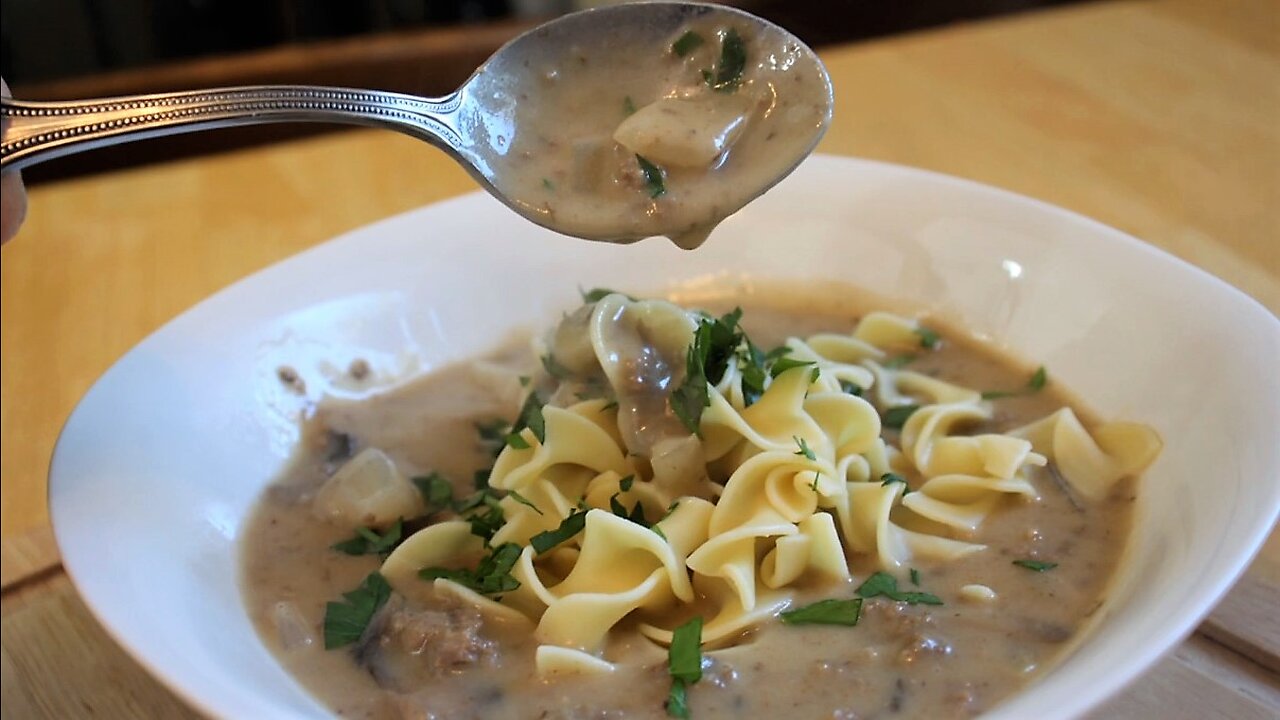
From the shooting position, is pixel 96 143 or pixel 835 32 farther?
pixel 835 32

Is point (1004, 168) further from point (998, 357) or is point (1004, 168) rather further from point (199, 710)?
point (199, 710)

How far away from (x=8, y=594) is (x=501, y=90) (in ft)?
5.21

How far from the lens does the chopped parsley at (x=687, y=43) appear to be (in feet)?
8.18

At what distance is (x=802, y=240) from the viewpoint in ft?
11.2

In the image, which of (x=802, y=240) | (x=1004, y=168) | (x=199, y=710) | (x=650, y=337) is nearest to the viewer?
(x=199, y=710)

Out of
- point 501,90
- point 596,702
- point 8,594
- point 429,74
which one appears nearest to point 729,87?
point 501,90

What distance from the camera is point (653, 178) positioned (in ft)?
7.80

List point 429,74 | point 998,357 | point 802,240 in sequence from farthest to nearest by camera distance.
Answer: point 429,74 < point 802,240 < point 998,357

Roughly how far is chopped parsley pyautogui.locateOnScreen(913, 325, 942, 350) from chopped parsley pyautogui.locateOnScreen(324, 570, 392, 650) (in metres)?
1.53

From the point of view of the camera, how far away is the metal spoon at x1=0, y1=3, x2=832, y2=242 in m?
1.97

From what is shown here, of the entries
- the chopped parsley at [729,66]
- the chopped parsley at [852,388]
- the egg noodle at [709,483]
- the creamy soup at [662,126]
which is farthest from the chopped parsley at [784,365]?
the chopped parsley at [729,66]

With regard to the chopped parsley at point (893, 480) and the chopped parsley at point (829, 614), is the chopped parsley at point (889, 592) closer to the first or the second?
the chopped parsley at point (829, 614)

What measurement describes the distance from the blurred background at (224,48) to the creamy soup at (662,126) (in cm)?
405

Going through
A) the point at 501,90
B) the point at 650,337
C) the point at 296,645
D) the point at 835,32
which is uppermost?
the point at 501,90
